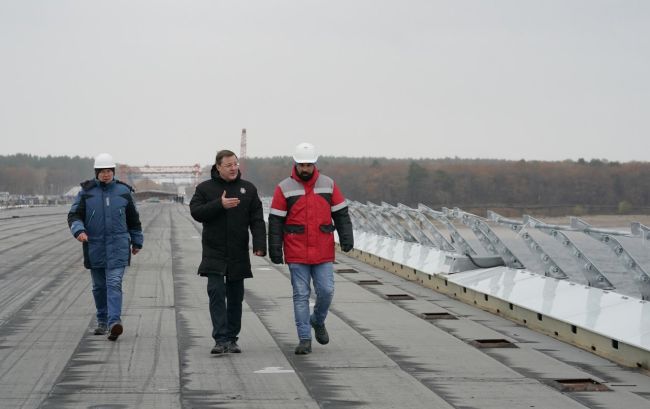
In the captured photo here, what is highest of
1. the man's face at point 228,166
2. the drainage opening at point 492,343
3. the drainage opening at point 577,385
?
the man's face at point 228,166

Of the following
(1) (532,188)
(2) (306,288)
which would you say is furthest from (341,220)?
(1) (532,188)

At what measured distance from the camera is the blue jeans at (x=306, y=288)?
37.1 feet

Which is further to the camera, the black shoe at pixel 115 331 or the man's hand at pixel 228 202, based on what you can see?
the black shoe at pixel 115 331

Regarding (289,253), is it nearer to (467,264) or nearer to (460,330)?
(460,330)

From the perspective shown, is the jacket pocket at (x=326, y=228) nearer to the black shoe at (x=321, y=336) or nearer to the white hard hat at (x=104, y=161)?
the black shoe at (x=321, y=336)

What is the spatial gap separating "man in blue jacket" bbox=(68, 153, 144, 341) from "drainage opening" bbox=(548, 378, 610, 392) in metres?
5.04

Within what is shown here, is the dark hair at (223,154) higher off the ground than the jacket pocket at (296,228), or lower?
higher

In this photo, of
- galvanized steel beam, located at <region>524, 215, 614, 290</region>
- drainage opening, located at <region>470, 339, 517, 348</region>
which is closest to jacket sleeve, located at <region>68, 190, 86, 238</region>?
drainage opening, located at <region>470, 339, 517, 348</region>

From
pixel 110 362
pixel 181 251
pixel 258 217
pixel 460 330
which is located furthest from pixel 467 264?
pixel 181 251

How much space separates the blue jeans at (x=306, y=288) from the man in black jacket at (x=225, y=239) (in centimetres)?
44

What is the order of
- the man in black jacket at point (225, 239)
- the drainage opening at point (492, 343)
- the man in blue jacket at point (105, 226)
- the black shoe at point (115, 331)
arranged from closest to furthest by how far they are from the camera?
the man in black jacket at point (225, 239) < the black shoe at point (115, 331) < the drainage opening at point (492, 343) < the man in blue jacket at point (105, 226)

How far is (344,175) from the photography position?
490 feet

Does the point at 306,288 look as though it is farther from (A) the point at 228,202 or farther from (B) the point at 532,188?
(B) the point at 532,188

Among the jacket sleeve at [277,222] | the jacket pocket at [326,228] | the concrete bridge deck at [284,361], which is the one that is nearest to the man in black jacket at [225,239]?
the jacket sleeve at [277,222]
